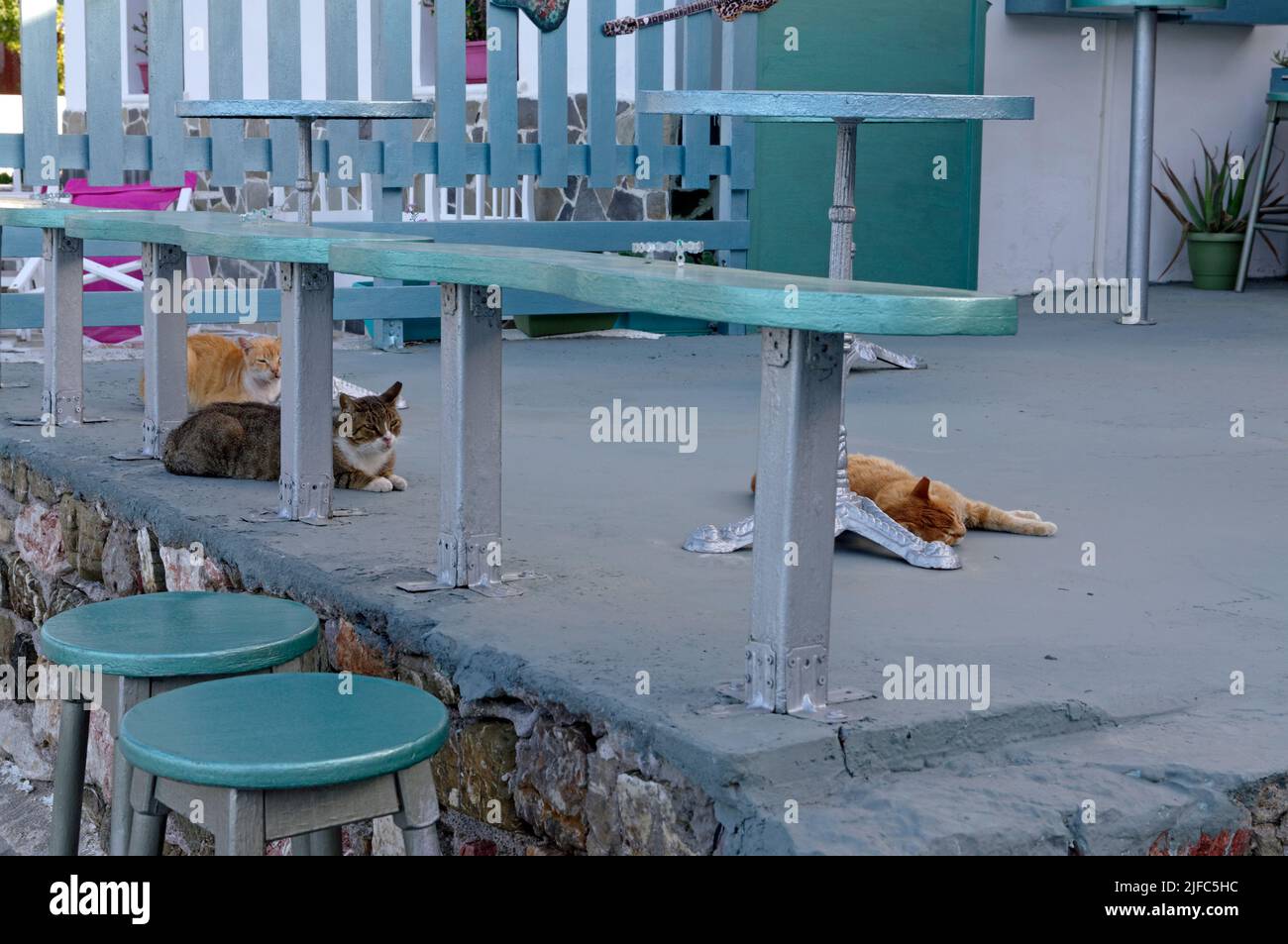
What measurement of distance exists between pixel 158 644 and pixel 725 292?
3.15ft

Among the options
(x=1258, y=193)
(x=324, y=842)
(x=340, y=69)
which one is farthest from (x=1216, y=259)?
(x=324, y=842)

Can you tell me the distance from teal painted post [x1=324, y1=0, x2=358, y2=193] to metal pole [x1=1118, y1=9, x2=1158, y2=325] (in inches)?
135

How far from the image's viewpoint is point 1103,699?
235cm

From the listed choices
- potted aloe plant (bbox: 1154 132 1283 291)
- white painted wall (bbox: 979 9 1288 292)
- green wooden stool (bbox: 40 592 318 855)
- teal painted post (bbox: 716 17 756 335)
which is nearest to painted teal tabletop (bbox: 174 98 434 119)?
green wooden stool (bbox: 40 592 318 855)

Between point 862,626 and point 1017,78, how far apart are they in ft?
22.0

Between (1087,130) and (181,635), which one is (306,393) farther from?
(1087,130)

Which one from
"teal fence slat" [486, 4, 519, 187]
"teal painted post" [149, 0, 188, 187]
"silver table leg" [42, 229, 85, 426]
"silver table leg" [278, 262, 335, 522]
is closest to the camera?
"silver table leg" [278, 262, 335, 522]

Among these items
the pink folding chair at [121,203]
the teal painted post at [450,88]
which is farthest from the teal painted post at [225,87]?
the pink folding chair at [121,203]

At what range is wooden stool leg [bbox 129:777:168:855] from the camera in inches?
77.9

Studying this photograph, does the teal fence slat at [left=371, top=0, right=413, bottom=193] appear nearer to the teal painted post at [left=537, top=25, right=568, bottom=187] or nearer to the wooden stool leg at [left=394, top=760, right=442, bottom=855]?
the teal painted post at [left=537, top=25, right=568, bottom=187]

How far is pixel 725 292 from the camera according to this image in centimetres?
209
